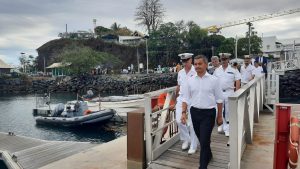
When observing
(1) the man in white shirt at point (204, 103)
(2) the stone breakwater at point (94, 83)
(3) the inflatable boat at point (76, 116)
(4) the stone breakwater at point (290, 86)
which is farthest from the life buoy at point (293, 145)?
(2) the stone breakwater at point (94, 83)

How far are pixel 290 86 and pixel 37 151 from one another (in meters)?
27.7

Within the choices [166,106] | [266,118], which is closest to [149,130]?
[166,106]

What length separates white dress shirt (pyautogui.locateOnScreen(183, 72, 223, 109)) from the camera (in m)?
4.34

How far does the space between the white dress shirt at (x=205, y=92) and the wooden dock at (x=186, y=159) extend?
980 mm

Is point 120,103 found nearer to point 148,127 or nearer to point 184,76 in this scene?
point 184,76

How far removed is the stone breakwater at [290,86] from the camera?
30625mm

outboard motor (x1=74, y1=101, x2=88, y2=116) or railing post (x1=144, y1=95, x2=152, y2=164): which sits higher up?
railing post (x1=144, y1=95, x2=152, y2=164)

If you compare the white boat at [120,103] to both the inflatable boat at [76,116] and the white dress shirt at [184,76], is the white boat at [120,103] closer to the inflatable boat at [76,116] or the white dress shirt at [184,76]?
the inflatable boat at [76,116]

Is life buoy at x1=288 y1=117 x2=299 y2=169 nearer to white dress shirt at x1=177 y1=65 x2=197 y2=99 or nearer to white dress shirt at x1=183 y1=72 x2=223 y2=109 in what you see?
white dress shirt at x1=183 y1=72 x2=223 y2=109

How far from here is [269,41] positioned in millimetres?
69750

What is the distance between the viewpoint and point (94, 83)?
51.7m

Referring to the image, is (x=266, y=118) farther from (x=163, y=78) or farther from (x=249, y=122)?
(x=163, y=78)


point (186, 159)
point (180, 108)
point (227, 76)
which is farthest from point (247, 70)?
point (186, 159)

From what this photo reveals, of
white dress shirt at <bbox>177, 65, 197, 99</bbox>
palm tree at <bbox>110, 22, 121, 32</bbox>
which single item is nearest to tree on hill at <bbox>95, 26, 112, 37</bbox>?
palm tree at <bbox>110, 22, 121, 32</bbox>
